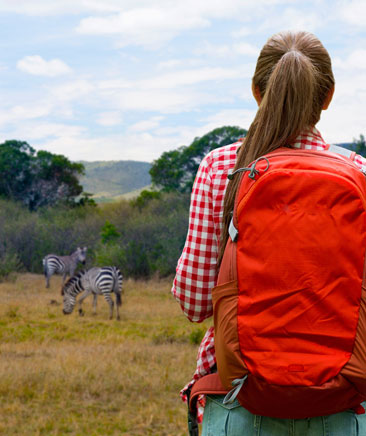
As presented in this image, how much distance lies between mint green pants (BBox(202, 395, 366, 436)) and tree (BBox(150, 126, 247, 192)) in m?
30.6

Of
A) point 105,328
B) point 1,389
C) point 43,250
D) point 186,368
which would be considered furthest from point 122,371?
point 43,250

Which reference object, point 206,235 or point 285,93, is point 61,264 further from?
point 285,93

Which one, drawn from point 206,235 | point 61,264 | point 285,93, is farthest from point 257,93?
point 61,264

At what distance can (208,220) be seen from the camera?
158 cm

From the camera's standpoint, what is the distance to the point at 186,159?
107ft

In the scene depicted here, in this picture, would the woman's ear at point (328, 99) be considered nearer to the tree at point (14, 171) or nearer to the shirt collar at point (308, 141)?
the shirt collar at point (308, 141)

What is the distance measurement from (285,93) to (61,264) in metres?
19.6

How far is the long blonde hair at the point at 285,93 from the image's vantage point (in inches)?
57.5

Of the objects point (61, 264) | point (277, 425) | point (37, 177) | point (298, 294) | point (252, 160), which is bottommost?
point (61, 264)

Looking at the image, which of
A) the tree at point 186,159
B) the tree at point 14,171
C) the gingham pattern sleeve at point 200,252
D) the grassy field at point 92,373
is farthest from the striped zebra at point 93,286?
the tree at point 14,171

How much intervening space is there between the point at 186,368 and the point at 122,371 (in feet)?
3.05

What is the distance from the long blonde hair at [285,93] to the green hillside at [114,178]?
139835mm

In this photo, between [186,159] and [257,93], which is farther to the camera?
[186,159]

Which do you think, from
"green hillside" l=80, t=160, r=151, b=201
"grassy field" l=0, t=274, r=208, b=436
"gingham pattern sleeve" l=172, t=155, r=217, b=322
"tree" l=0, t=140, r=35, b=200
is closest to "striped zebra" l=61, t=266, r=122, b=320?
"grassy field" l=0, t=274, r=208, b=436
